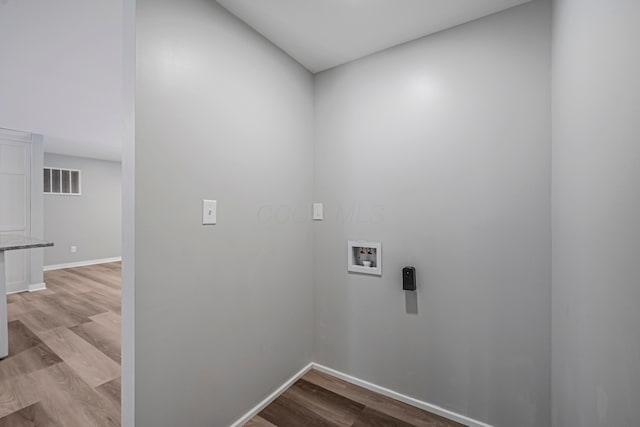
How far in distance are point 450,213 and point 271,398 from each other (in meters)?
1.67

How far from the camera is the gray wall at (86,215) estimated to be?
5.57 metres

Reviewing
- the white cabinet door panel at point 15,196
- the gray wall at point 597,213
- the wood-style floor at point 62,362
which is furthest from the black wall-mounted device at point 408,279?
the white cabinet door panel at point 15,196

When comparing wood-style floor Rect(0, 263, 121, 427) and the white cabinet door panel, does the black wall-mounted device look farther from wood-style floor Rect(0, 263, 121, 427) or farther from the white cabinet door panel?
the white cabinet door panel

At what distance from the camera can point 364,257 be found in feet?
6.50

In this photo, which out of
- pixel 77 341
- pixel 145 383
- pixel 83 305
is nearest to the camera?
pixel 145 383

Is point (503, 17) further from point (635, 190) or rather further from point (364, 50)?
point (635, 190)

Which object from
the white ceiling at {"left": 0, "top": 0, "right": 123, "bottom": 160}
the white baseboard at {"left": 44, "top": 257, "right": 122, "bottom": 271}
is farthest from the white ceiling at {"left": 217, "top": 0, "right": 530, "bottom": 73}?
the white baseboard at {"left": 44, "top": 257, "right": 122, "bottom": 271}

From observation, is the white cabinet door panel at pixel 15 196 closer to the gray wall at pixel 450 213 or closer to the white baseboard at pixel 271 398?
the white baseboard at pixel 271 398

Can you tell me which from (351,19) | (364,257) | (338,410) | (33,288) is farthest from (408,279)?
(33,288)

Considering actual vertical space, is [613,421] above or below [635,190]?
below

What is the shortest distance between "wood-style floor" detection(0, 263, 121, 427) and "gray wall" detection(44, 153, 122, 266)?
2.02m

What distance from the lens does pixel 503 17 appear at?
Result: 4.91 ft

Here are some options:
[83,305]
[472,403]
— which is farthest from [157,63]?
[83,305]

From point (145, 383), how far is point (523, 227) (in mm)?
1980
